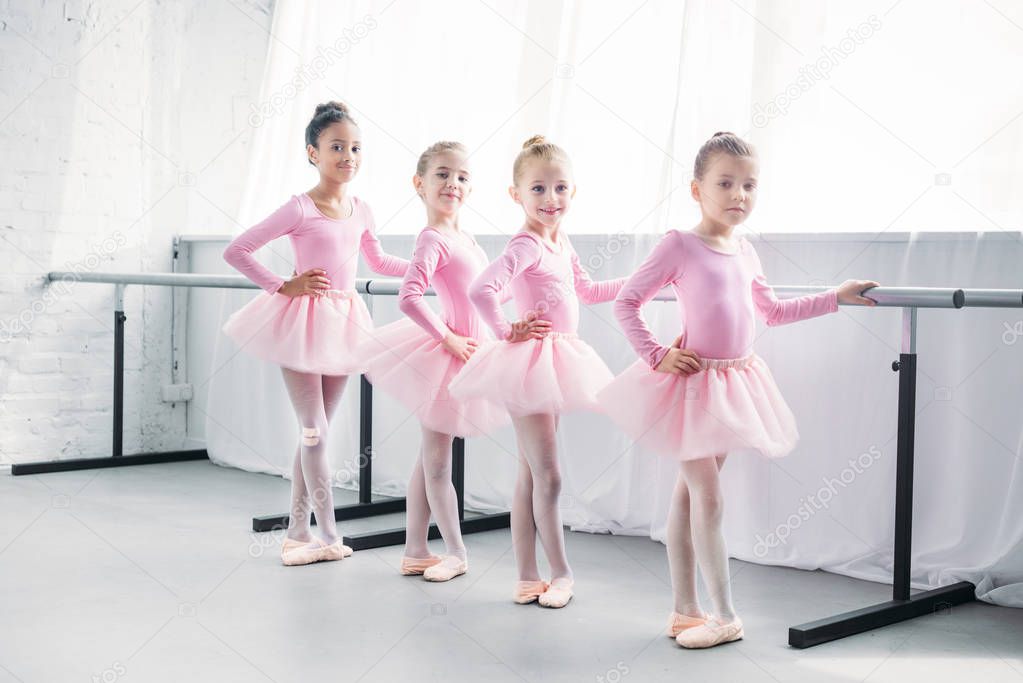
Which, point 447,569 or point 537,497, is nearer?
point 537,497

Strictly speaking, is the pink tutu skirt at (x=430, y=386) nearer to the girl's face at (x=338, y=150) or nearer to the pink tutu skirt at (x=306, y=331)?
the pink tutu skirt at (x=306, y=331)

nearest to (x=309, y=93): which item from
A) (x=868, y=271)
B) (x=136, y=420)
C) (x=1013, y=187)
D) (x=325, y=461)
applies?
(x=136, y=420)

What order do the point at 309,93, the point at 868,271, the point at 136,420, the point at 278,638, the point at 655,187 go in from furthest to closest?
the point at 136,420, the point at 309,93, the point at 655,187, the point at 868,271, the point at 278,638

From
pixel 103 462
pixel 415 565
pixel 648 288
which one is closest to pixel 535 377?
pixel 648 288

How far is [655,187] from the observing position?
313 cm

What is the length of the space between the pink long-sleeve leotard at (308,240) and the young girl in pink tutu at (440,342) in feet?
0.95

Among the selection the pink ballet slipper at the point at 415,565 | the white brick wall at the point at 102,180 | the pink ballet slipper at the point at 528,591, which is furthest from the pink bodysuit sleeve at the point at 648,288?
the white brick wall at the point at 102,180

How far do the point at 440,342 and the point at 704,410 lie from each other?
734mm

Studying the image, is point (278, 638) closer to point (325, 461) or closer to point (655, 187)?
point (325, 461)

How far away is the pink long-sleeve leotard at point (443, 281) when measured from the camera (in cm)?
247

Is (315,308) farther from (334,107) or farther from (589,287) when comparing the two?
(589,287)

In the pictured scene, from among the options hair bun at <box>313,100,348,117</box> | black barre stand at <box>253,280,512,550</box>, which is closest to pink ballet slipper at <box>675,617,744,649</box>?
black barre stand at <box>253,280,512,550</box>

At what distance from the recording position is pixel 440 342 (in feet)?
8.41

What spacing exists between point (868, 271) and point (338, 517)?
5.63 feet
